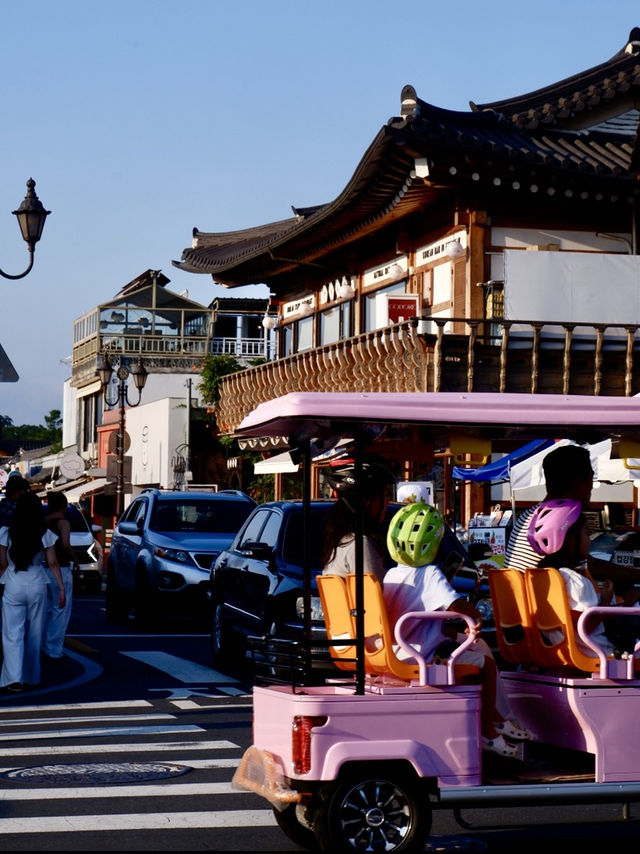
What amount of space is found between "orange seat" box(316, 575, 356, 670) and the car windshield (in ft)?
44.9

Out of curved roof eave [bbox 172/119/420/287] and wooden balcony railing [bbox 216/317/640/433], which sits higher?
curved roof eave [bbox 172/119/420/287]

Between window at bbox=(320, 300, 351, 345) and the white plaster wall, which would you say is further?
the white plaster wall

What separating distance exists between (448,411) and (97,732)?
17.7 ft

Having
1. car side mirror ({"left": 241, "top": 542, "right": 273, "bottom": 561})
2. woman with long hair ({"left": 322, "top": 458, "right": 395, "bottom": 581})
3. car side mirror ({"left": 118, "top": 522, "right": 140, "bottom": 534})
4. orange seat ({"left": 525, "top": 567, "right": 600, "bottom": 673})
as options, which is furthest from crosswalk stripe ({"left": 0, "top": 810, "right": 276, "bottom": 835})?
car side mirror ({"left": 118, "top": 522, "right": 140, "bottom": 534})

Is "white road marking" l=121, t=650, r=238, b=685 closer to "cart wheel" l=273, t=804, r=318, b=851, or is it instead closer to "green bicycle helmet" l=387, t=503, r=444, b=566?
"cart wheel" l=273, t=804, r=318, b=851

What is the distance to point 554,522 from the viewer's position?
296 inches

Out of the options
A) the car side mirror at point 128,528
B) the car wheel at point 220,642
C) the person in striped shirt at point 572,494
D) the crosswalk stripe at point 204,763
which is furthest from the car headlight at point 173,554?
the person in striped shirt at point 572,494

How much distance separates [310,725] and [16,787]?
9.83 ft

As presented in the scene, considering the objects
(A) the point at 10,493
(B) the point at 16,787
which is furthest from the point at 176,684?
(B) the point at 16,787

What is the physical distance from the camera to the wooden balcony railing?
1070 inches

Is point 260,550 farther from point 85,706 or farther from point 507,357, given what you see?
point 507,357

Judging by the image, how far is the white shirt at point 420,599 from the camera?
7250 mm

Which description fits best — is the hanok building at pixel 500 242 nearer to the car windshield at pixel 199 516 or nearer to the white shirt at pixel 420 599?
the car windshield at pixel 199 516

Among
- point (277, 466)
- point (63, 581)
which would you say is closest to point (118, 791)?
point (63, 581)
